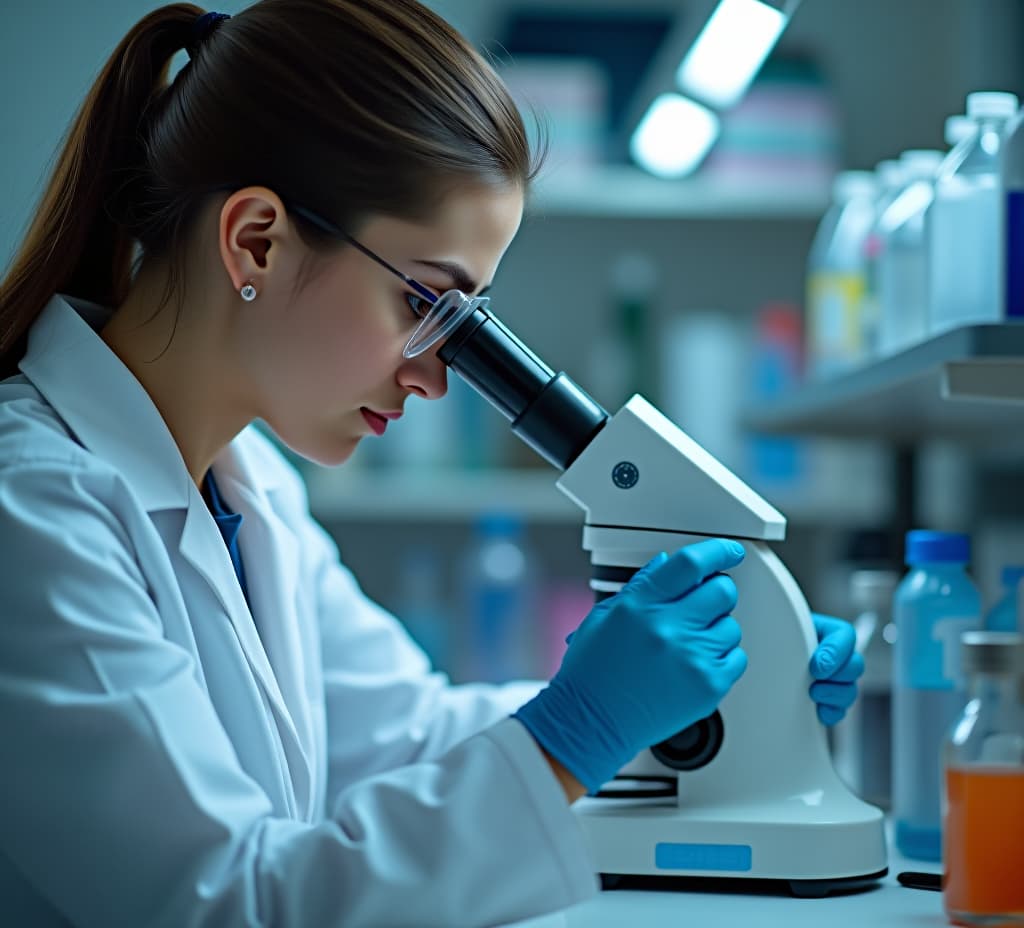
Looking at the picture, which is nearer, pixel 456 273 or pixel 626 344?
pixel 456 273

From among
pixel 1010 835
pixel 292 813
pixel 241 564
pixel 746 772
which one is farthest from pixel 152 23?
pixel 1010 835

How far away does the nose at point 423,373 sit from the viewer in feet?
3.34

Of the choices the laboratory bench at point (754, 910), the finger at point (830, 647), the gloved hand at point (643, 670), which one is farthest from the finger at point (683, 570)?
the laboratory bench at point (754, 910)

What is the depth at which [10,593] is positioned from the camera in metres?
0.78

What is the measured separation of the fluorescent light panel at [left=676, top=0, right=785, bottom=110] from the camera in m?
1.11

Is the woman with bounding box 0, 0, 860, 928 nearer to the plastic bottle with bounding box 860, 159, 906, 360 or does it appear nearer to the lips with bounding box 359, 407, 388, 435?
the lips with bounding box 359, 407, 388, 435

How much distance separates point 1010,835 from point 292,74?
752 millimetres

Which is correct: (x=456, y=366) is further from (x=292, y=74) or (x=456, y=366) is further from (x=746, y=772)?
(x=746, y=772)

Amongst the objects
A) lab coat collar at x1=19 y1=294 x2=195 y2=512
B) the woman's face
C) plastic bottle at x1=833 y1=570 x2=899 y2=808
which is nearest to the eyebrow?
the woman's face

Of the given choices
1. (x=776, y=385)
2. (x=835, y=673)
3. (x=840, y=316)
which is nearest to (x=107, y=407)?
(x=835, y=673)

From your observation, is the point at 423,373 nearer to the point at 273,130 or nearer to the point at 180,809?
the point at 273,130

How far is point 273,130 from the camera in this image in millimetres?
942

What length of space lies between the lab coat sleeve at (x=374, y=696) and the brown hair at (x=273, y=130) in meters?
0.39

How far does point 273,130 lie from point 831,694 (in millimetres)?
620
